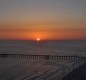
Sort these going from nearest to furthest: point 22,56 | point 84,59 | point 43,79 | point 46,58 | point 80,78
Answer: point 80,78 → point 43,79 → point 84,59 → point 46,58 → point 22,56

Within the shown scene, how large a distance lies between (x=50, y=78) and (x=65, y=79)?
15.6 ft

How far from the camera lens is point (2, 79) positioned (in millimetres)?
29078

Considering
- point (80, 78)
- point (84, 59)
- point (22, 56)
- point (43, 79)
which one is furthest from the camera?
point (22, 56)

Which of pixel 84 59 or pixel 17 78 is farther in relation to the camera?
Result: pixel 84 59

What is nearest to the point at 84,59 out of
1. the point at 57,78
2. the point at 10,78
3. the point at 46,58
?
the point at 46,58

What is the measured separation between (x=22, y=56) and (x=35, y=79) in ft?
111

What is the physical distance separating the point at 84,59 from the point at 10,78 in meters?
25.1

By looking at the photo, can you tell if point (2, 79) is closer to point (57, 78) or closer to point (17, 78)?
point (17, 78)

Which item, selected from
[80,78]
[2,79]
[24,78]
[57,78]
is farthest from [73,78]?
[2,79]

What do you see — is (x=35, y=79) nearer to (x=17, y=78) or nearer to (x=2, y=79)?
(x=17, y=78)

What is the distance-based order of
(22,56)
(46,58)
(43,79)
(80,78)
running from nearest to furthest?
(80,78) → (43,79) → (46,58) → (22,56)

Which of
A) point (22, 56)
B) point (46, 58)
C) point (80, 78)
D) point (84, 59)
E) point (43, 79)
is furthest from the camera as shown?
point (22, 56)

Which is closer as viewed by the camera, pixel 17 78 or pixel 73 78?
pixel 73 78

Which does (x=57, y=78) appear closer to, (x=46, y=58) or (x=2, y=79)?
(x=2, y=79)
